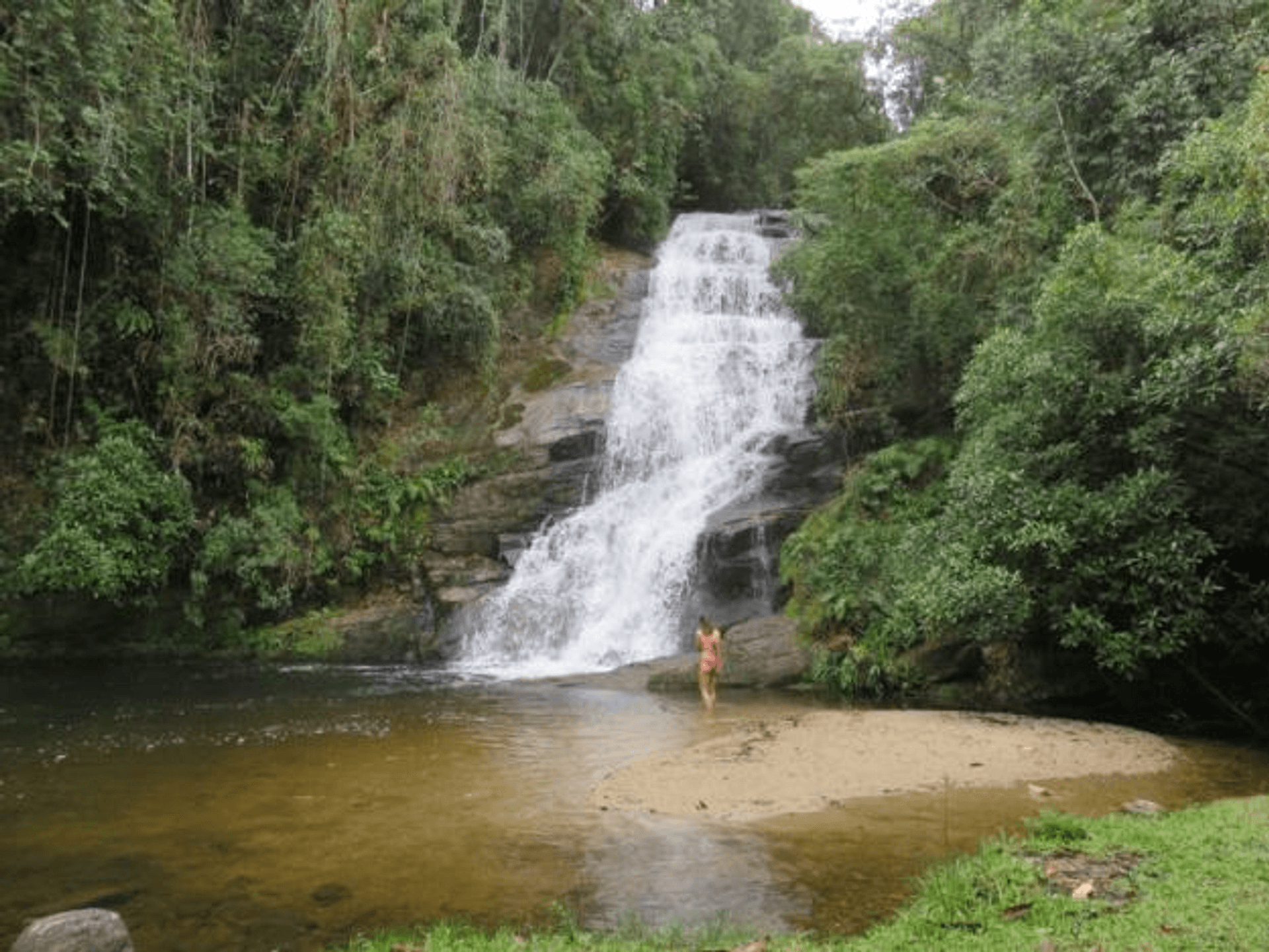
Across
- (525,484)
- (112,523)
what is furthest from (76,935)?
(525,484)

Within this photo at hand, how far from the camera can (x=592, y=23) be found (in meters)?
27.4

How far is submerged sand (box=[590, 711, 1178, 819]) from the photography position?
8250 millimetres

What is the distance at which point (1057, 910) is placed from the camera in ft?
16.3

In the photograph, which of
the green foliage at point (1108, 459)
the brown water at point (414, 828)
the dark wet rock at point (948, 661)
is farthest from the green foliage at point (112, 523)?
the green foliage at point (1108, 459)

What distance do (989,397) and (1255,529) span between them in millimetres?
3301

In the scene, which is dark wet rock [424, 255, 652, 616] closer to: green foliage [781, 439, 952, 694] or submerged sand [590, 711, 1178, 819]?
green foliage [781, 439, 952, 694]

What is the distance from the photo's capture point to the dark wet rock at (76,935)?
4.61 metres

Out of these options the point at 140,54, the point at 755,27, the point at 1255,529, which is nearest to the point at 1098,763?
the point at 1255,529

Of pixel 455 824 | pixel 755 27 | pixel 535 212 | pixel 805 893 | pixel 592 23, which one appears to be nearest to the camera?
pixel 805 893

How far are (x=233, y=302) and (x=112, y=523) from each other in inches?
176

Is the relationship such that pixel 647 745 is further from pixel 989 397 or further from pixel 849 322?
pixel 849 322

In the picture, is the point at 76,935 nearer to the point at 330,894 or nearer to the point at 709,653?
the point at 330,894

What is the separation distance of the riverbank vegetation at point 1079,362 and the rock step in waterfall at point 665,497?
1.51 meters

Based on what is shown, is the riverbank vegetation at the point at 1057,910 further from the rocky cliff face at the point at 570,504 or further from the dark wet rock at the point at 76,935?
the rocky cliff face at the point at 570,504
